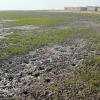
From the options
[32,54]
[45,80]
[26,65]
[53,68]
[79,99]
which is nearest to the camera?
[79,99]

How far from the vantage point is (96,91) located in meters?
12.6

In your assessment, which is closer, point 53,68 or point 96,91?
point 96,91

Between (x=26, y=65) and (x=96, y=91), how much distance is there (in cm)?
694

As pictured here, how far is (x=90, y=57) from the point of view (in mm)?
18953

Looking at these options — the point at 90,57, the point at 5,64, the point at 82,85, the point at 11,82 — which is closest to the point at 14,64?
the point at 5,64

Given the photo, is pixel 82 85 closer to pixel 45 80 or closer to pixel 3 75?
pixel 45 80

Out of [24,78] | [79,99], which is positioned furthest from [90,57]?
[79,99]

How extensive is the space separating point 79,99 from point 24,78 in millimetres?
4451

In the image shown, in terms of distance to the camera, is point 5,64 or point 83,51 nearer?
point 5,64

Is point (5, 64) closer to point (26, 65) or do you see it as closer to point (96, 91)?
point (26, 65)

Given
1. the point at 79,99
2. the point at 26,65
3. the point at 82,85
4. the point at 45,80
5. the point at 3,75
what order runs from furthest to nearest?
the point at 26,65, the point at 3,75, the point at 45,80, the point at 82,85, the point at 79,99

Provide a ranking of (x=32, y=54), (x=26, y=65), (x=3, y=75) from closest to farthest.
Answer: (x=3, y=75), (x=26, y=65), (x=32, y=54)

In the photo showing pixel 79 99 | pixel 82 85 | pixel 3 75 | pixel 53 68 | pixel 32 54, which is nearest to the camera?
pixel 79 99

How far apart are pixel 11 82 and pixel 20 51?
27.1 ft
